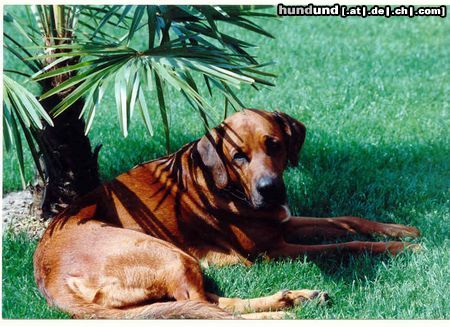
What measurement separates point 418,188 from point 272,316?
201 centimetres

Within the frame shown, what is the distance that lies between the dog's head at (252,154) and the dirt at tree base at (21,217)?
1.44 m

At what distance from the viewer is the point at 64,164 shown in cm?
566

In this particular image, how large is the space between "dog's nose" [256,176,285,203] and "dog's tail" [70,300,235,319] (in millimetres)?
765

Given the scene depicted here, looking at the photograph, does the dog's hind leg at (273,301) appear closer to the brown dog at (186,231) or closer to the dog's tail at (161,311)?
the brown dog at (186,231)

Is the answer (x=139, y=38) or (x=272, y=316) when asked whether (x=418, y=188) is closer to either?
(x=272, y=316)

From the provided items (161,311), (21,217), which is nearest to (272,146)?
(161,311)

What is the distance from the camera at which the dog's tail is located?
14.3 ft

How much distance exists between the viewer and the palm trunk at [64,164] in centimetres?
558

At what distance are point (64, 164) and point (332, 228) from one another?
6.40ft

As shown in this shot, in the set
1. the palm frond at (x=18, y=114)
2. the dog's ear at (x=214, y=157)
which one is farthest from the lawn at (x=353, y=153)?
the palm frond at (x=18, y=114)

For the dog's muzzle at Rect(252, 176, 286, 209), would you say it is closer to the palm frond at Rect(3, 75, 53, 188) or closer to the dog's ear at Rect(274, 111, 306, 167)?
the dog's ear at Rect(274, 111, 306, 167)

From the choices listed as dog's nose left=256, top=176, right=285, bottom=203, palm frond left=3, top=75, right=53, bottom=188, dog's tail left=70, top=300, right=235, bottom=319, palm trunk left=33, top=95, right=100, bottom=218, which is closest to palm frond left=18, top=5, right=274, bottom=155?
palm frond left=3, top=75, right=53, bottom=188

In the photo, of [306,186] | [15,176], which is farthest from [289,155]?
[15,176]

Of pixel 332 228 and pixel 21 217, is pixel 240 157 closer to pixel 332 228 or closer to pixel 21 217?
pixel 332 228
